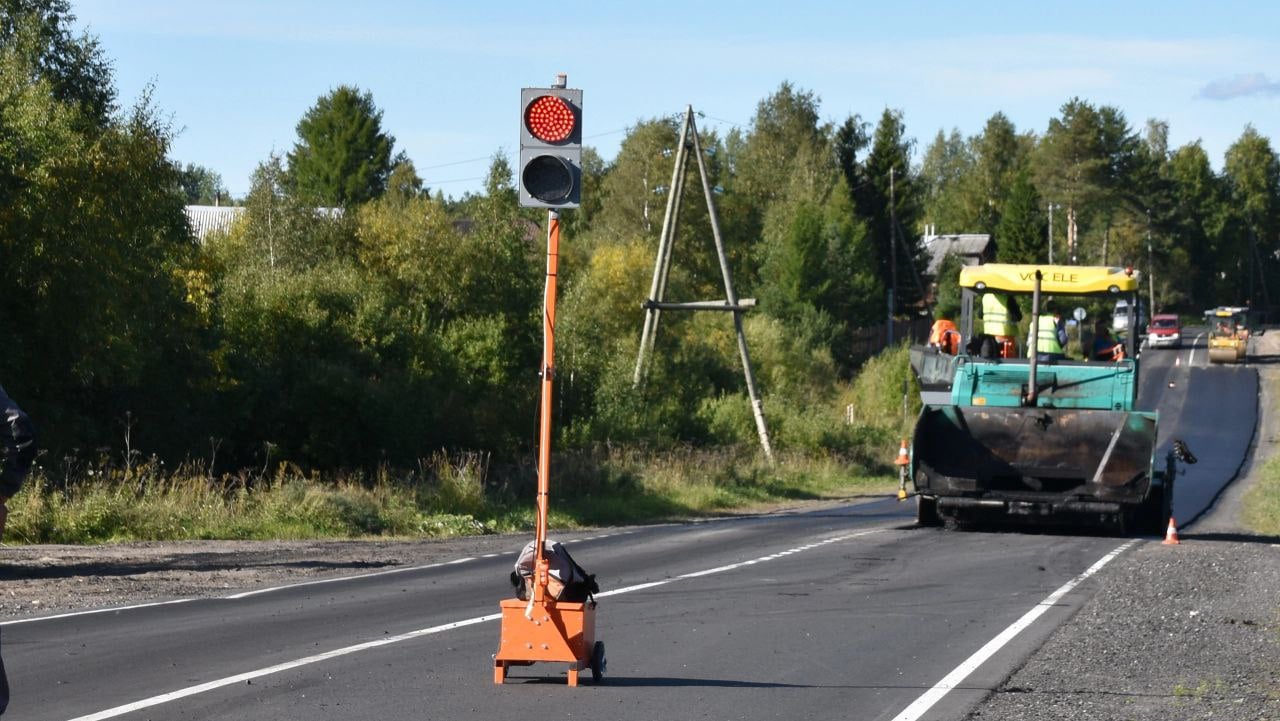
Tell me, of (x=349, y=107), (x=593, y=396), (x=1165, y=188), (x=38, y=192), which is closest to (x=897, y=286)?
(x=1165, y=188)

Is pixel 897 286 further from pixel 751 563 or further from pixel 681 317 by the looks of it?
pixel 751 563

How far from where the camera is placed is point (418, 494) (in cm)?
2425

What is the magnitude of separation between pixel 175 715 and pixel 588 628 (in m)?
2.38

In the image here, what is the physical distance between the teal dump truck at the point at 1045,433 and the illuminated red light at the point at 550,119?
36.7 feet

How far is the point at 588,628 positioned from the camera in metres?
8.81

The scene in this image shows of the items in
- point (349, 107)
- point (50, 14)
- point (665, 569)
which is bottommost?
point (665, 569)

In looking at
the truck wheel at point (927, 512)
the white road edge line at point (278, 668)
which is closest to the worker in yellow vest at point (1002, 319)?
the truck wheel at point (927, 512)

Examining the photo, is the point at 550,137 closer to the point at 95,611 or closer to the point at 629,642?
the point at 629,642

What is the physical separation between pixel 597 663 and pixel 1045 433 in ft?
37.3

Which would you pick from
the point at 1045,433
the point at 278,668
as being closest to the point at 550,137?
the point at 278,668

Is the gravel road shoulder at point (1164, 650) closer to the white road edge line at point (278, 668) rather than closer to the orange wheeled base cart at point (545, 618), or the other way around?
the orange wheeled base cart at point (545, 618)

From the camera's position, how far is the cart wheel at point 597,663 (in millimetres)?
8812

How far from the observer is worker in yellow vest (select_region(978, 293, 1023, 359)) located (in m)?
20.8

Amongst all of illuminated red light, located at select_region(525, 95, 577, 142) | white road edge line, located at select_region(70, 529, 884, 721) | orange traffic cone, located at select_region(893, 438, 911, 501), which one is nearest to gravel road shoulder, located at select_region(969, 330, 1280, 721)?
illuminated red light, located at select_region(525, 95, 577, 142)
